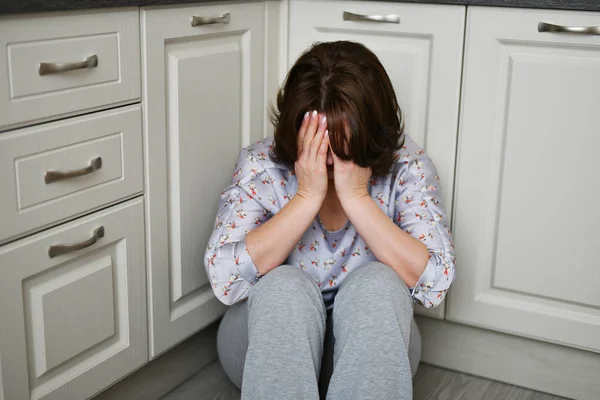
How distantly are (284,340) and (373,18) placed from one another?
0.79 meters

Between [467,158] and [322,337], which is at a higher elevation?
[467,158]

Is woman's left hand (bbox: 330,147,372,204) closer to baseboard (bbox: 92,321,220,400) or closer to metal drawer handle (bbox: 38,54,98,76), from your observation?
metal drawer handle (bbox: 38,54,98,76)

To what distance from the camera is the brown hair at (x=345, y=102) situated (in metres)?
1.37

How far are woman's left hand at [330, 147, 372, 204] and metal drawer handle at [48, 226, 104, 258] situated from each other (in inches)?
16.4

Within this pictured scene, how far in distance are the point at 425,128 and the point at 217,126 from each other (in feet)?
1.47

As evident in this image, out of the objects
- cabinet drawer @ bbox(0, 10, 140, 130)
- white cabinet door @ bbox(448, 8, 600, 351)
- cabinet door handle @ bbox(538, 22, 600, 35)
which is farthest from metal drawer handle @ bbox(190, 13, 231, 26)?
cabinet door handle @ bbox(538, 22, 600, 35)

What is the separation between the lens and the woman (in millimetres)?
1259

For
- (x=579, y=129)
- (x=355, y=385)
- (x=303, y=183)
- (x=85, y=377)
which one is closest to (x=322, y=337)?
(x=355, y=385)

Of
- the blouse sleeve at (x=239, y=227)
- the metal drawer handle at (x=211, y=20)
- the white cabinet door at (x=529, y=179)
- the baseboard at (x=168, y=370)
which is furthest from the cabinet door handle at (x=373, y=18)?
the baseboard at (x=168, y=370)

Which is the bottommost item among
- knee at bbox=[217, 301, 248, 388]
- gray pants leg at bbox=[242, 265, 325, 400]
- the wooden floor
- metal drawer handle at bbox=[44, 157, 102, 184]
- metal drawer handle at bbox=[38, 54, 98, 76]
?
the wooden floor

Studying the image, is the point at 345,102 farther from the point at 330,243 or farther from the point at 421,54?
the point at 421,54

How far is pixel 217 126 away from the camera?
1.69 metres

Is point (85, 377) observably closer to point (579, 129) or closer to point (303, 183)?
point (303, 183)

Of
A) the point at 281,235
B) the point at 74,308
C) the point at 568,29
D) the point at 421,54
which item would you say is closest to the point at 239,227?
the point at 281,235
